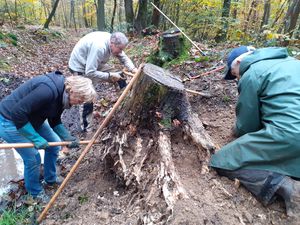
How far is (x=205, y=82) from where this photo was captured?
5754 mm

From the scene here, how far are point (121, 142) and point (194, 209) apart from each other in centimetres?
129

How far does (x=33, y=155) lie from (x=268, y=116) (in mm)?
2747

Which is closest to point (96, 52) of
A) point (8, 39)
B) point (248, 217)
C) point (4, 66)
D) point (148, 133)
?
point (148, 133)

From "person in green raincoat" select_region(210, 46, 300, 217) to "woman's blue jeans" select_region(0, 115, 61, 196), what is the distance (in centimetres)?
213

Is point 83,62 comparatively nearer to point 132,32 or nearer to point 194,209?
point 194,209

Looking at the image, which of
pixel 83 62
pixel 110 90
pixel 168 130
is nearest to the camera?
pixel 168 130

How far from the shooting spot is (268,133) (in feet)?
9.11

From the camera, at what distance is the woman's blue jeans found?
316 cm

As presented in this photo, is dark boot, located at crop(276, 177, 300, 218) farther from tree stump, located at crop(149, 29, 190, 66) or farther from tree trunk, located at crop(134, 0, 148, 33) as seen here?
tree trunk, located at crop(134, 0, 148, 33)

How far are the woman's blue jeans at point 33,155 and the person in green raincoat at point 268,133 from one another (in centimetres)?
213

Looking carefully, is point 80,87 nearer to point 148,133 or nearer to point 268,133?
point 148,133

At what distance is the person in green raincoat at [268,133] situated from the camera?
272 centimetres

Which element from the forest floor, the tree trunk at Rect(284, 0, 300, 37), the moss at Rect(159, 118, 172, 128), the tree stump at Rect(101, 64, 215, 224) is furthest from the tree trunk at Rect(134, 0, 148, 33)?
the moss at Rect(159, 118, 172, 128)

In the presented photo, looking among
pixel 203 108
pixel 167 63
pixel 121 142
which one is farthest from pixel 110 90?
pixel 121 142
